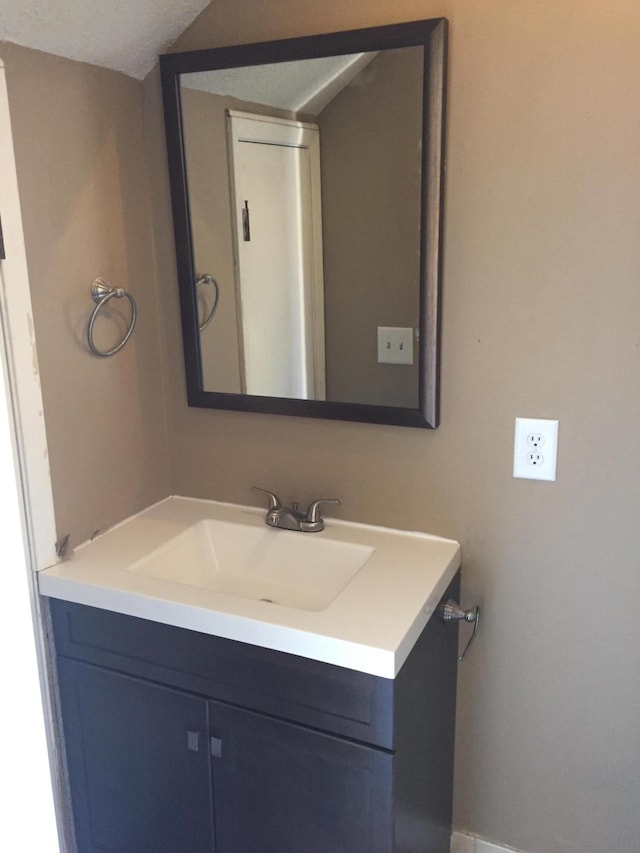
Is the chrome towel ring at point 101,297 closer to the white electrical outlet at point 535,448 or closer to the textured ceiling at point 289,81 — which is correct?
the textured ceiling at point 289,81

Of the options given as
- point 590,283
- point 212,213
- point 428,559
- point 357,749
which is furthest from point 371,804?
point 212,213

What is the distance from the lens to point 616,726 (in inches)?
61.9

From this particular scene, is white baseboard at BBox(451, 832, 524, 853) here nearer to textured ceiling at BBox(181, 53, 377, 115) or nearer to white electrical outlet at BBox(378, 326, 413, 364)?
white electrical outlet at BBox(378, 326, 413, 364)

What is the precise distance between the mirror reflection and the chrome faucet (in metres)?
0.24

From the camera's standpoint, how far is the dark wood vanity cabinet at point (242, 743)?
1.33m

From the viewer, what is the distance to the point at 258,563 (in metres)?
1.74

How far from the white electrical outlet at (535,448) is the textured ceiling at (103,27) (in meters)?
1.11

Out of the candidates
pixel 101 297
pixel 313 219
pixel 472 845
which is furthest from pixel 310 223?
pixel 472 845

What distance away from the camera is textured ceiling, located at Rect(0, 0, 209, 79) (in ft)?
4.42

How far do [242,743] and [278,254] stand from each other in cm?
102

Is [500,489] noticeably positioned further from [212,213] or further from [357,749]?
[212,213]

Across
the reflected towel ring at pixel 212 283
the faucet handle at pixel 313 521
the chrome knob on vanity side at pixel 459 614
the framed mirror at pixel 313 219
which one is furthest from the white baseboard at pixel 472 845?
the reflected towel ring at pixel 212 283

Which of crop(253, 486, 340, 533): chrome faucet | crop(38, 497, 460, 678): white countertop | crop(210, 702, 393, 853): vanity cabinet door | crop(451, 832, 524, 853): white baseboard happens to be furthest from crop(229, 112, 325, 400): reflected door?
crop(451, 832, 524, 853): white baseboard

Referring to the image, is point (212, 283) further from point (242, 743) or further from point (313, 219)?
point (242, 743)
